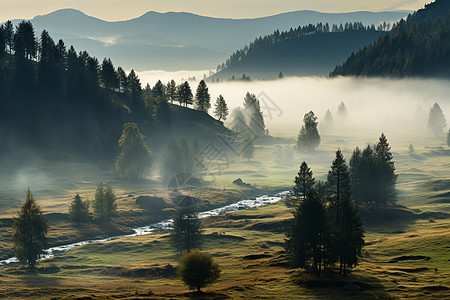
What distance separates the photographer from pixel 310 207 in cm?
8194

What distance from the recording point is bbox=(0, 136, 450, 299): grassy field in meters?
72.9

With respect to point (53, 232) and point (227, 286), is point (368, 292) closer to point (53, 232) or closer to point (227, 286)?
point (227, 286)

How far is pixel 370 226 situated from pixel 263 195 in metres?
60.4

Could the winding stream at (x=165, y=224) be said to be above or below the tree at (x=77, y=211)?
below

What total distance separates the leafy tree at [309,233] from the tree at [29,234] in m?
51.8

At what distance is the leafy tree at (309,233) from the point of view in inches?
3184

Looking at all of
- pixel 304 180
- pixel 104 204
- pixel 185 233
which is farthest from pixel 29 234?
pixel 304 180

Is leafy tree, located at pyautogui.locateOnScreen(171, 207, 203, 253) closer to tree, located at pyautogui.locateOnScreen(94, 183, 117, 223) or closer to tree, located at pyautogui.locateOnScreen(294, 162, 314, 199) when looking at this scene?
tree, located at pyautogui.locateOnScreen(294, 162, 314, 199)

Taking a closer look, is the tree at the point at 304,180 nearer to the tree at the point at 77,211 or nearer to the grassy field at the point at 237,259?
the grassy field at the point at 237,259

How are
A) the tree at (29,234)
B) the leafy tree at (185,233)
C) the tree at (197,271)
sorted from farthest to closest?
the leafy tree at (185,233) → the tree at (29,234) → the tree at (197,271)

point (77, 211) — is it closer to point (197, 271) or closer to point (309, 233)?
point (197, 271)

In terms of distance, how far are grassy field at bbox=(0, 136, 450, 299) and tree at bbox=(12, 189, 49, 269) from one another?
2.91 metres

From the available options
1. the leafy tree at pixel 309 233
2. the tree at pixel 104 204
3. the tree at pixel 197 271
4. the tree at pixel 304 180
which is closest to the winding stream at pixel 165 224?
the tree at pixel 104 204

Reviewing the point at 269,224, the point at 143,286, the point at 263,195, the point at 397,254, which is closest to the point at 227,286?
the point at 143,286
